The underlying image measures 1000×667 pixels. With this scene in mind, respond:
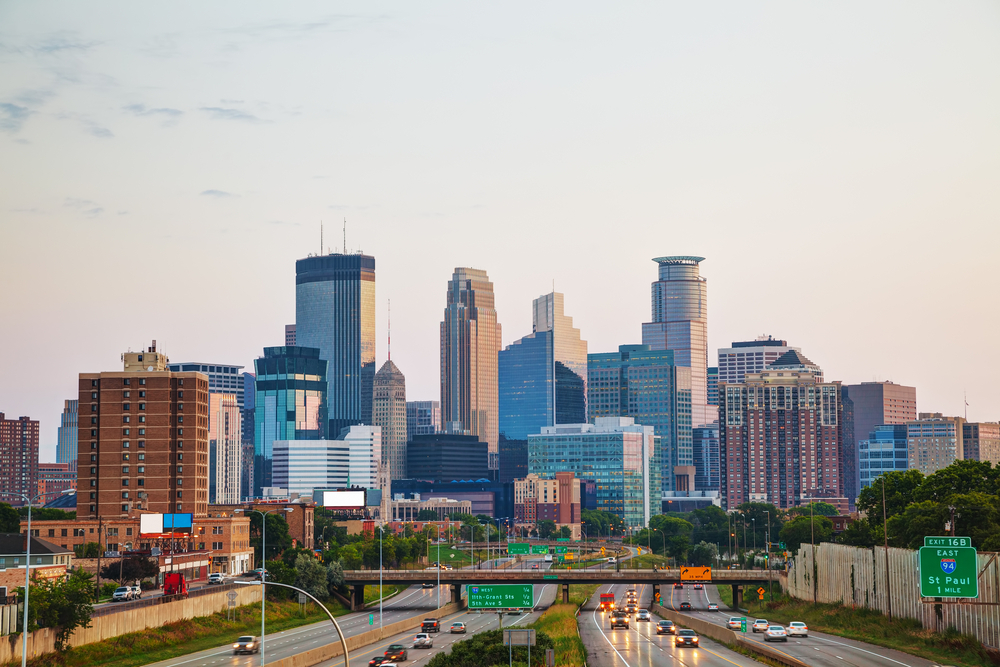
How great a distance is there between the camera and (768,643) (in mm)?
114500

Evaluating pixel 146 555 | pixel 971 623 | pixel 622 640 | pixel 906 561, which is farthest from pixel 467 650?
pixel 146 555

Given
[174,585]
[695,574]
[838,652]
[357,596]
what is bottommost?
[357,596]

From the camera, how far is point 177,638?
12531cm

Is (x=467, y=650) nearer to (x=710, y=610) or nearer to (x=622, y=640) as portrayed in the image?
(x=622, y=640)

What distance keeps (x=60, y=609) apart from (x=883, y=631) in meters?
74.6

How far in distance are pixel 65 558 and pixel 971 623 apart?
110 metres

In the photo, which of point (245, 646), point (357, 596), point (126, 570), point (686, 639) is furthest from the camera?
point (357, 596)

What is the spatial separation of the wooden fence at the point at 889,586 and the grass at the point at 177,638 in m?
65.2

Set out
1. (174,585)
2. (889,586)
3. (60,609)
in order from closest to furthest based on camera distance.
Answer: (60,609)
(889,586)
(174,585)

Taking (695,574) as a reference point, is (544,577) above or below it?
below

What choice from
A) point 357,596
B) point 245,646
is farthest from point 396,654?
point 357,596

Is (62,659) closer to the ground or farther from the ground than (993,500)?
closer to the ground

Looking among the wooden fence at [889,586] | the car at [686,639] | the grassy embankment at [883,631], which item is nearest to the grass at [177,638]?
the car at [686,639]

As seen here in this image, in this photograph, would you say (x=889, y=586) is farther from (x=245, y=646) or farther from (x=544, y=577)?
(x=245, y=646)
